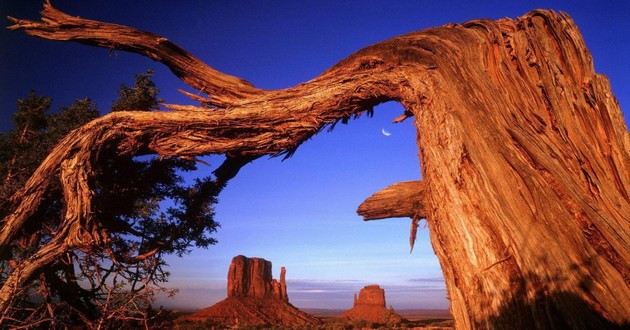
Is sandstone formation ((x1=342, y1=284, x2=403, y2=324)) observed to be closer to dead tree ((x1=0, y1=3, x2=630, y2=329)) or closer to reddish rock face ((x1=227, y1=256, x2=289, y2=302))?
reddish rock face ((x1=227, y1=256, x2=289, y2=302))

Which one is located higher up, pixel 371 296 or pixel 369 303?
pixel 371 296

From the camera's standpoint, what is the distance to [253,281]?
98.6 meters

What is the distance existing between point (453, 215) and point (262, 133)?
278 centimetres

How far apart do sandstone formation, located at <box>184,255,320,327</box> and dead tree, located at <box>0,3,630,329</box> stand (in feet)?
237

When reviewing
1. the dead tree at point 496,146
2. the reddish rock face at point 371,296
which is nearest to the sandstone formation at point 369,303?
the reddish rock face at point 371,296

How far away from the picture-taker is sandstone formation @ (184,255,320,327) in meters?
77.2

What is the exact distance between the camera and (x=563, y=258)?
7.18 ft

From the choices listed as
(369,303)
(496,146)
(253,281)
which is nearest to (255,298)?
(253,281)

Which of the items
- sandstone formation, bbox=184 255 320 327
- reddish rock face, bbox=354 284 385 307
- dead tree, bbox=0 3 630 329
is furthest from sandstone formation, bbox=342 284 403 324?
dead tree, bbox=0 3 630 329

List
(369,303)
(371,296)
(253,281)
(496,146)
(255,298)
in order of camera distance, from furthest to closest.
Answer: (371,296), (369,303), (253,281), (255,298), (496,146)

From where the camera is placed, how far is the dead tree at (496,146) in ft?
7.25

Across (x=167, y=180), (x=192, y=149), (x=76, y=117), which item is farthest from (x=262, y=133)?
(x=76, y=117)

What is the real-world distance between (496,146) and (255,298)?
99.2 metres

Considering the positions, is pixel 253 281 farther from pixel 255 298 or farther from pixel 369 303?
pixel 369 303
